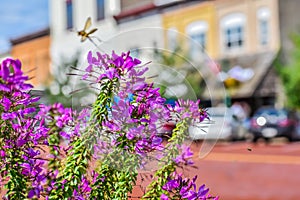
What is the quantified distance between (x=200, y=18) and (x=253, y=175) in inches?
694

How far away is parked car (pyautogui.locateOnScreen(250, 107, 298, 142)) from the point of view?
22.0m

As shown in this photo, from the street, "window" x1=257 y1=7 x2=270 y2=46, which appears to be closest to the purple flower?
the street

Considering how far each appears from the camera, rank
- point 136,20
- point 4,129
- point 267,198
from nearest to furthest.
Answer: point 4,129, point 267,198, point 136,20

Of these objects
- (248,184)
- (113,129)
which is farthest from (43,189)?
(248,184)

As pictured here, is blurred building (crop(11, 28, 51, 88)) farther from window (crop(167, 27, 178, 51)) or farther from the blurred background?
window (crop(167, 27, 178, 51))

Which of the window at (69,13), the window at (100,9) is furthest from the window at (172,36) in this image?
the window at (69,13)

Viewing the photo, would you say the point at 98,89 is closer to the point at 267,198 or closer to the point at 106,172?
the point at 106,172

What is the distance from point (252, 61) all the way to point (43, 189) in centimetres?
2509

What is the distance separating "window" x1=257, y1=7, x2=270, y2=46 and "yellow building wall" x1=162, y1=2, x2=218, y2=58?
2306mm

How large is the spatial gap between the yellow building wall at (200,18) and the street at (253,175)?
11.2 m

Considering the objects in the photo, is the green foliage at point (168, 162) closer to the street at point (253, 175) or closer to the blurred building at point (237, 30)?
the street at point (253, 175)

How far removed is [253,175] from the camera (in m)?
11.8

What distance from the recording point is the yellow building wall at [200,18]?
28344mm

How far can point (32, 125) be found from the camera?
2.53 meters
